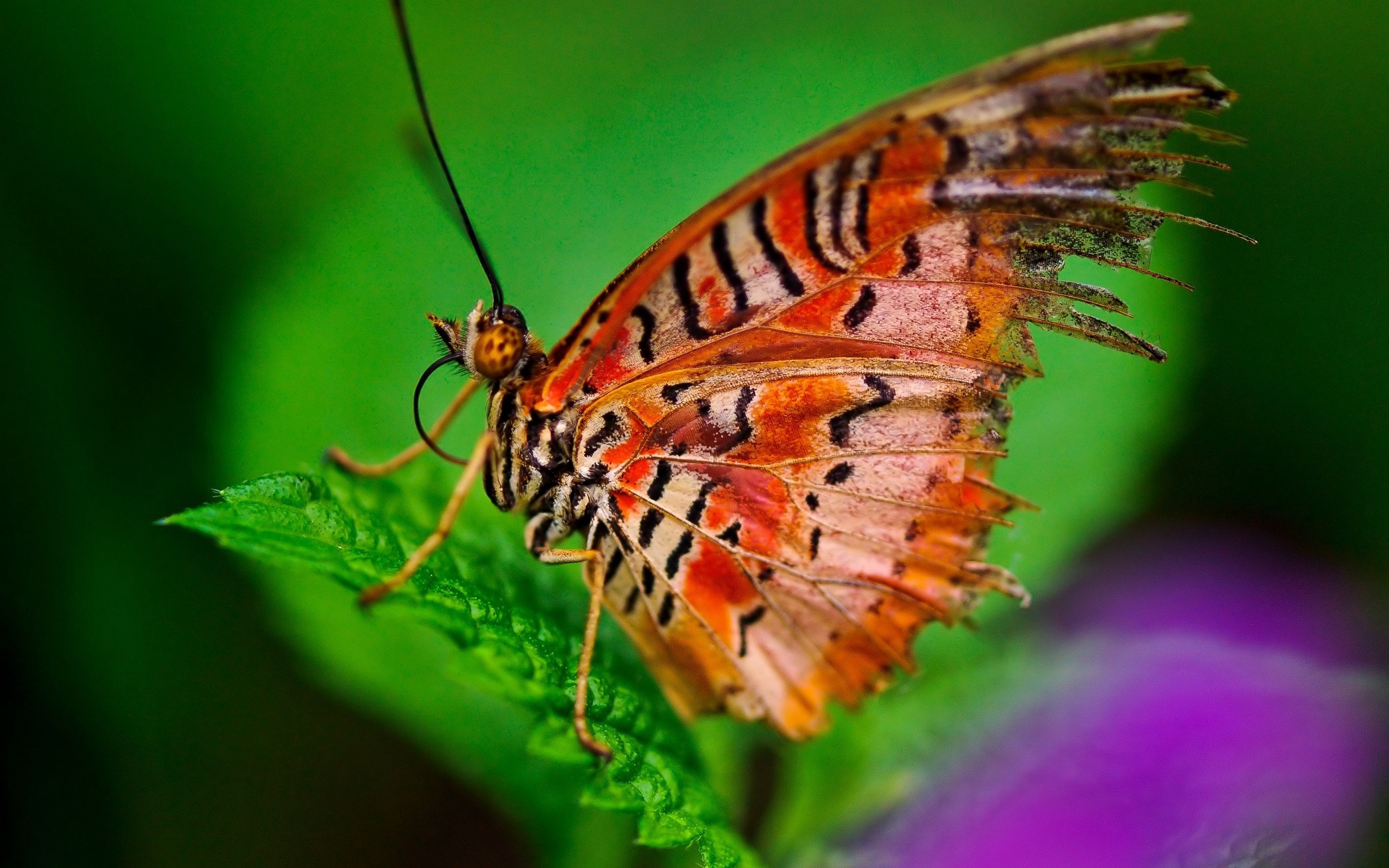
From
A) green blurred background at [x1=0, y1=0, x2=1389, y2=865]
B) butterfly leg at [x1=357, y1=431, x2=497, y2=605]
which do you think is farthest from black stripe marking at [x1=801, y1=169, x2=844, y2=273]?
green blurred background at [x1=0, y1=0, x2=1389, y2=865]

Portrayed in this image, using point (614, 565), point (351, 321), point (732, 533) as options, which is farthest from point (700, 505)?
point (351, 321)

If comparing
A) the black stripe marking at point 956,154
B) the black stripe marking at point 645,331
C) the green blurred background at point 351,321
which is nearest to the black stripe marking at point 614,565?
the black stripe marking at point 645,331

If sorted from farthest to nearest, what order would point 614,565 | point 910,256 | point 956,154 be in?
point 614,565 → point 910,256 → point 956,154

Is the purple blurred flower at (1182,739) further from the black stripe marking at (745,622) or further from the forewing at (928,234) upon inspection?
the forewing at (928,234)

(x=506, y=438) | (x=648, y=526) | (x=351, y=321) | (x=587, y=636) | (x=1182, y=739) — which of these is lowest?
(x=1182, y=739)

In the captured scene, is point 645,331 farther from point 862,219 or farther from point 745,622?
point 745,622

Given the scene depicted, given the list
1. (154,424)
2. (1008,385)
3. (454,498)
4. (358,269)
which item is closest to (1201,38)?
(1008,385)
